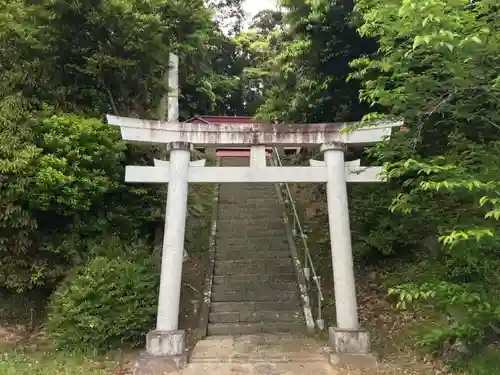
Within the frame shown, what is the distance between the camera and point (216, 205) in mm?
12508

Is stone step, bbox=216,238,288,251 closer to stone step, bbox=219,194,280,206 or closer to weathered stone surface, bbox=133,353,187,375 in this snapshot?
stone step, bbox=219,194,280,206

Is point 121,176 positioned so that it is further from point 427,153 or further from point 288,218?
point 427,153

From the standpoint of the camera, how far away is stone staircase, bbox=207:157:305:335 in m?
8.16

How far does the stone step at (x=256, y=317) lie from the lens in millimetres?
8180

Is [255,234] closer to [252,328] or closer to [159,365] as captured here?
[252,328]

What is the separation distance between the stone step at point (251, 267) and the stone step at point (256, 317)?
50.2 inches

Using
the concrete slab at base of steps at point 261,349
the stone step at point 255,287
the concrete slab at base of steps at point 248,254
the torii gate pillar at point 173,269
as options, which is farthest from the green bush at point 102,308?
the concrete slab at base of steps at point 248,254

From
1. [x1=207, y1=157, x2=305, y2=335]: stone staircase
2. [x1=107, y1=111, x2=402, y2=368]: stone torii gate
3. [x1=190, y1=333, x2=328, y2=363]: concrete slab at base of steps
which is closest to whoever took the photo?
[x1=190, y1=333, x2=328, y2=363]: concrete slab at base of steps

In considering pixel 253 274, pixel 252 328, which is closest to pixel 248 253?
pixel 253 274

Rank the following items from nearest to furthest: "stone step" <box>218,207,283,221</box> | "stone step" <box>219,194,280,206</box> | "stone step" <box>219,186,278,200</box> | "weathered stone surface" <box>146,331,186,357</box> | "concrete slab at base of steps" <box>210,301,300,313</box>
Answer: "weathered stone surface" <box>146,331,186,357</box> → "concrete slab at base of steps" <box>210,301,300,313</box> → "stone step" <box>218,207,283,221</box> → "stone step" <box>219,194,280,206</box> → "stone step" <box>219,186,278,200</box>

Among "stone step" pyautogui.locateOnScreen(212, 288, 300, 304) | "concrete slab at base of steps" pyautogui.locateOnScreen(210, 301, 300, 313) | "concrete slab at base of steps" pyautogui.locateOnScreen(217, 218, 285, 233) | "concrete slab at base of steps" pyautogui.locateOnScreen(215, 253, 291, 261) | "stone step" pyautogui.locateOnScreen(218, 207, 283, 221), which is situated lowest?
"concrete slab at base of steps" pyautogui.locateOnScreen(210, 301, 300, 313)

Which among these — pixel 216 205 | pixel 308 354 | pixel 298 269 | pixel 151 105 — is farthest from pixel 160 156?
pixel 308 354

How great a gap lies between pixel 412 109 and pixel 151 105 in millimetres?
7798

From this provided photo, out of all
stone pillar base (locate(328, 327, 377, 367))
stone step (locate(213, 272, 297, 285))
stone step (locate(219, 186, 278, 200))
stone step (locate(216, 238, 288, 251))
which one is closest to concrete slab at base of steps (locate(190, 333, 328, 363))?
stone pillar base (locate(328, 327, 377, 367))
